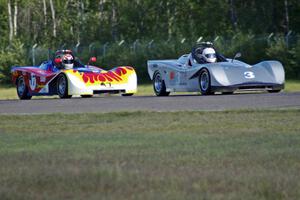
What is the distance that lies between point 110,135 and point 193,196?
526cm

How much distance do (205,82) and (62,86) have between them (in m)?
4.46

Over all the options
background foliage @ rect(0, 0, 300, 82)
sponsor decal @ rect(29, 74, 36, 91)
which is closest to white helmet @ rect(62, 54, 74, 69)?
sponsor decal @ rect(29, 74, 36, 91)

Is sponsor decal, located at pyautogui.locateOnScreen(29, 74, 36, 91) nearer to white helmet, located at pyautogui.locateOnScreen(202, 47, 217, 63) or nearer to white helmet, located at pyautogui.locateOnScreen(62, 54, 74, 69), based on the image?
white helmet, located at pyautogui.locateOnScreen(62, 54, 74, 69)

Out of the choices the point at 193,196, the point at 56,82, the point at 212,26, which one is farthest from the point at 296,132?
the point at 212,26

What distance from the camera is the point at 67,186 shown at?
28.0 ft

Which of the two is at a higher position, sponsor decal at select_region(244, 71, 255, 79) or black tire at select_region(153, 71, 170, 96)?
sponsor decal at select_region(244, 71, 255, 79)

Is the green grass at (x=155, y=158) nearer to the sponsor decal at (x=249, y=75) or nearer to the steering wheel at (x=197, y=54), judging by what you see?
the sponsor decal at (x=249, y=75)

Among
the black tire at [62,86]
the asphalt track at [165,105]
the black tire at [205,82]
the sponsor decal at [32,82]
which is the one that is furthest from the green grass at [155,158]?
the sponsor decal at [32,82]

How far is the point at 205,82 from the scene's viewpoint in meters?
24.5

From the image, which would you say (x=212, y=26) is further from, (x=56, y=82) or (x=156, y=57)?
(x=56, y=82)

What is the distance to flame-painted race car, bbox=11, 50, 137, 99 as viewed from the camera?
26.2 m

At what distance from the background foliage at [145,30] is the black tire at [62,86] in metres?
18.3

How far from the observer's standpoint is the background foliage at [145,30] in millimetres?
48191

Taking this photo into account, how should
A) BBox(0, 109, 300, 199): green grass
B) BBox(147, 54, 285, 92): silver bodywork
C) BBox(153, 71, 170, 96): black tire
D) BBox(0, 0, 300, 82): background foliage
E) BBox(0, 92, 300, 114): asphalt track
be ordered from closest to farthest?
1. BBox(0, 109, 300, 199): green grass
2. BBox(0, 92, 300, 114): asphalt track
3. BBox(147, 54, 285, 92): silver bodywork
4. BBox(153, 71, 170, 96): black tire
5. BBox(0, 0, 300, 82): background foliage
